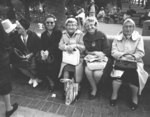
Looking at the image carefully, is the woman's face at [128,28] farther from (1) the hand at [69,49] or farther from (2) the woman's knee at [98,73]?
(1) the hand at [69,49]

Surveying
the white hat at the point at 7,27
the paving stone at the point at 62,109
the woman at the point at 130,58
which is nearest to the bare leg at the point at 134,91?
the woman at the point at 130,58

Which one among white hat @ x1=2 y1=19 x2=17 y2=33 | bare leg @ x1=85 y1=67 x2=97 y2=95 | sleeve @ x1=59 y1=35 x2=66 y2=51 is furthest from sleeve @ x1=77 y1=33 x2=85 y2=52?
white hat @ x1=2 y1=19 x2=17 y2=33

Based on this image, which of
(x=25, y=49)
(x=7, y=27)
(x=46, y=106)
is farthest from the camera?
(x=25, y=49)

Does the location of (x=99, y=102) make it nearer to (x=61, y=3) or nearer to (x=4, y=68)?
(x=4, y=68)

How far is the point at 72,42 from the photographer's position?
3.66m

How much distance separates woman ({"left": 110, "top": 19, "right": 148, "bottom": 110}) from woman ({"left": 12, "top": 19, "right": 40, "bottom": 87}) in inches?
71.3

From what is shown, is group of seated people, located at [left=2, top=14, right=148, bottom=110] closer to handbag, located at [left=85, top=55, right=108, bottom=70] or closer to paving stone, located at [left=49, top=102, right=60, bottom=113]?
handbag, located at [left=85, top=55, right=108, bottom=70]

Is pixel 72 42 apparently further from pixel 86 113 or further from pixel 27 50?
pixel 86 113

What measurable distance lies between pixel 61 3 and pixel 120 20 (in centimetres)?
1200

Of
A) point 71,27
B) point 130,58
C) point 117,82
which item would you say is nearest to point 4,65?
point 71,27

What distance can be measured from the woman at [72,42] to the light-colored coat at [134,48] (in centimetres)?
72

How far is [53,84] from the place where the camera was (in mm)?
3889

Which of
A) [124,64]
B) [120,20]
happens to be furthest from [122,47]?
[120,20]

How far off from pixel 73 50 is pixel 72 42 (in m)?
0.22
